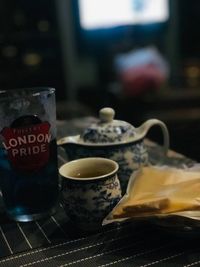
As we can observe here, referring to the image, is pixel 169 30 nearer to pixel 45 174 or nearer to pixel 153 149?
pixel 153 149

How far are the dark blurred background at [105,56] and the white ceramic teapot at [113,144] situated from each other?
7.14 feet

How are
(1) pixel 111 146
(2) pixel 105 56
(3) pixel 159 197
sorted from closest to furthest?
(3) pixel 159 197
(1) pixel 111 146
(2) pixel 105 56

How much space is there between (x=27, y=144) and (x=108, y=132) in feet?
0.55

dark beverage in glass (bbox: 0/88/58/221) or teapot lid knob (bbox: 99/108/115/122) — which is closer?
dark beverage in glass (bbox: 0/88/58/221)

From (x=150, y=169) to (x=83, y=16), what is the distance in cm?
293

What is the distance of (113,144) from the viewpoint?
2.56 feet

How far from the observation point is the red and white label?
69 cm

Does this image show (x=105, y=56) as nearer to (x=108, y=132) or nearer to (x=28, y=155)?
(x=108, y=132)

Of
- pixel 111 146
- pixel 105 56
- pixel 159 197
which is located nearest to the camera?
pixel 159 197

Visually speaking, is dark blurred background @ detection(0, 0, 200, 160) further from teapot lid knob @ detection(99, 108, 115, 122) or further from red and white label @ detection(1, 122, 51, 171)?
red and white label @ detection(1, 122, 51, 171)

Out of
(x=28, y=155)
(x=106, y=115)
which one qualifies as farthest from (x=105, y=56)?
(x=28, y=155)

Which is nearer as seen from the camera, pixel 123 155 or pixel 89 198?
pixel 89 198

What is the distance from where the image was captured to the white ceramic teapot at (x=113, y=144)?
30.8 inches

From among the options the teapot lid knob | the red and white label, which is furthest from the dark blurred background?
the red and white label
